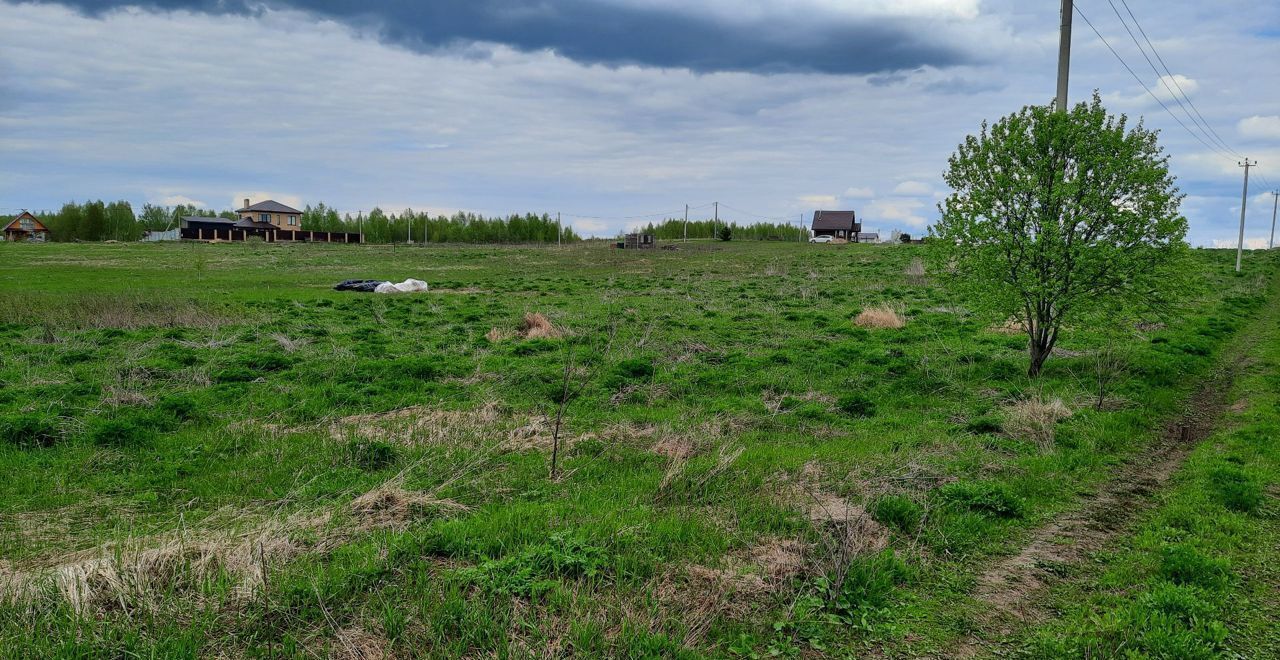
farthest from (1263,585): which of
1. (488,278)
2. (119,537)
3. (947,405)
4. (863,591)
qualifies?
(488,278)

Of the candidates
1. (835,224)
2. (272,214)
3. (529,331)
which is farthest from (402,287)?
(272,214)

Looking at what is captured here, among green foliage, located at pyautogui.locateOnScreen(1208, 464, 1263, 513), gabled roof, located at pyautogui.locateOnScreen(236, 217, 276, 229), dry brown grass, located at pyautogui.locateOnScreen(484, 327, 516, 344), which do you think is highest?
gabled roof, located at pyautogui.locateOnScreen(236, 217, 276, 229)

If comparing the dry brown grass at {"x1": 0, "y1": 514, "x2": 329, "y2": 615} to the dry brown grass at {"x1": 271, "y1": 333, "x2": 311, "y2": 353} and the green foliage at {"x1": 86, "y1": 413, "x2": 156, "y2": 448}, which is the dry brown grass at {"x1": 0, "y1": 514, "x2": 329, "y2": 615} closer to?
the green foliage at {"x1": 86, "y1": 413, "x2": 156, "y2": 448}

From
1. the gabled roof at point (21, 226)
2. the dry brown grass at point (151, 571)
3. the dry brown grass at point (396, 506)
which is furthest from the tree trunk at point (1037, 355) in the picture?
the gabled roof at point (21, 226)

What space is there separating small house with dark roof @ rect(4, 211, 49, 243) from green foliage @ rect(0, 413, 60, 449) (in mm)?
129709

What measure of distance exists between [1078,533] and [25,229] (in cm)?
14707

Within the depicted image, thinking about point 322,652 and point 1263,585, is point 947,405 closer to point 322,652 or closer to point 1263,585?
point 1263,585

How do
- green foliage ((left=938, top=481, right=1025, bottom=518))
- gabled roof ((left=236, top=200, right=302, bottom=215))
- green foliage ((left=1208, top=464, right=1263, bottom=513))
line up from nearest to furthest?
1. green foliage ((left=938, top=481, right=1025, bottom=518))
2. green foliage ((left=1208, top=464, right=1263, bottom=513))
3. gabled roof ((left=236, top=200, right=302, bottom=215))

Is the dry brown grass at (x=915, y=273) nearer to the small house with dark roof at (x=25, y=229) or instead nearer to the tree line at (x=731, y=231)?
the tree line at (x=731, y=231)

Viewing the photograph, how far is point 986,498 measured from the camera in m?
7.21

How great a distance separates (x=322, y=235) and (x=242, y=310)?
312 ft

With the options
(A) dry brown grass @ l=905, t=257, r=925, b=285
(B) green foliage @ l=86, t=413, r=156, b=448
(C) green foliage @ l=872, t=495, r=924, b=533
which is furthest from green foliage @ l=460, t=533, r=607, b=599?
(A) dry brown grass @ l=905, t=257, r=925, b=285

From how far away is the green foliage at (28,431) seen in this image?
8812 millimetres

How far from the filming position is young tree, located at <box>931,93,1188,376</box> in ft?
42.1
